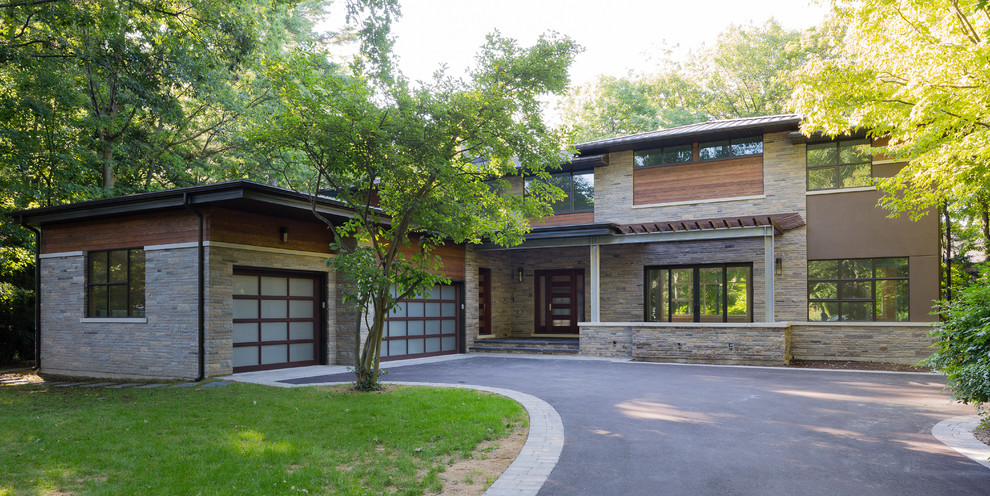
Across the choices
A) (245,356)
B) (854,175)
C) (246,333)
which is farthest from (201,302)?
(854,175)

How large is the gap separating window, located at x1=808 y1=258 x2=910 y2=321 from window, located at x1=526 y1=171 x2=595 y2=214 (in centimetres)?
624

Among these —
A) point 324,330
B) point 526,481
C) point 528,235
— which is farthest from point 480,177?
point 528,235

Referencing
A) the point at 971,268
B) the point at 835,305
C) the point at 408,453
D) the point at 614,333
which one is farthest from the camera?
the point at 971,268

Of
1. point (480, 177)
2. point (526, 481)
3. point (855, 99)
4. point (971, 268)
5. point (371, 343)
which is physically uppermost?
point (855, 99)

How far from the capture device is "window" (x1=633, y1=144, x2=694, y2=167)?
16.5m

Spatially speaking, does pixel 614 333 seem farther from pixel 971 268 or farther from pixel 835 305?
pixel 971 268

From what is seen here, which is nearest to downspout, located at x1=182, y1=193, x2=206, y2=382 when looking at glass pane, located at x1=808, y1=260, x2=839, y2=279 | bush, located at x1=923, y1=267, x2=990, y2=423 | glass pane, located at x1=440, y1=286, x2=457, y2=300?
glass pane, located at x1=440, y1=286, x2=457, y2=300

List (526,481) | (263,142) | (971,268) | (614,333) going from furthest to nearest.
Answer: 1. (971,268)
2. (614,333)
3. (263,142)
4. (526,481)

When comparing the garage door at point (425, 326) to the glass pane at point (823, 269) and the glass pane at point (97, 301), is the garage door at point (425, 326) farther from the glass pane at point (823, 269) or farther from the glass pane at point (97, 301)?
the glass pane at point (823, 269)

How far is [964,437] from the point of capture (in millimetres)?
6324

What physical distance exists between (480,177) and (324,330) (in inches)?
253

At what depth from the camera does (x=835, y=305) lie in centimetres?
1471

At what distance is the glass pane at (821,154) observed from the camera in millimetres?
14914

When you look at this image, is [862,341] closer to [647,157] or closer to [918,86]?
[647,157]
